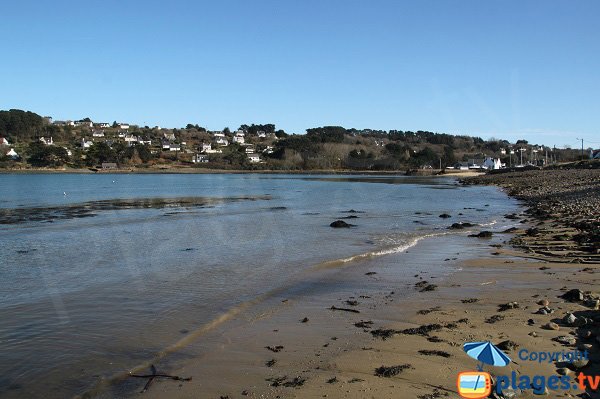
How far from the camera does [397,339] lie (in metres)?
6.93

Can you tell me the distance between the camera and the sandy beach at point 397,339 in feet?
17.8

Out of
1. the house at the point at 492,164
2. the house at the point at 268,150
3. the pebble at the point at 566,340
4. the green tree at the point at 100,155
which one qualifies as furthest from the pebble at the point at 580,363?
the house at the point at 268,150

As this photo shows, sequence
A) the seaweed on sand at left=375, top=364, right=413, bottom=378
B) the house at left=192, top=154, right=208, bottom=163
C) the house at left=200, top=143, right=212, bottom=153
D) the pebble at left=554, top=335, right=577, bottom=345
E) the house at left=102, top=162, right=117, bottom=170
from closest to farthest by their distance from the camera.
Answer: the seaweed on sand at left=375, top=364, right=413, bottom=378 → the pebble at left=554, top=335, right=577, bottom=345 → the house at left=102, top=162, right=117, bottom=170 → the house at left=192, top=154, right=208, bottom=163 → the house at left=200, top=143, right=212, bottom=153

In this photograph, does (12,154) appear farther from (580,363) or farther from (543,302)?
(580,363)

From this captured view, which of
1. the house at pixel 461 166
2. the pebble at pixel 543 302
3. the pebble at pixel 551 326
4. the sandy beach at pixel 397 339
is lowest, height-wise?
the sandy beach at pixel 397 339

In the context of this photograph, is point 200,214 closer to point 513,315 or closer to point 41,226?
point 41,226

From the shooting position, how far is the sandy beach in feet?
17.8

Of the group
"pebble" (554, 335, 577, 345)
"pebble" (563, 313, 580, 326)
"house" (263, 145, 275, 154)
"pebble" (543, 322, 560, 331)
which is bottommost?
"pebble" (543, 322, 560, 331)

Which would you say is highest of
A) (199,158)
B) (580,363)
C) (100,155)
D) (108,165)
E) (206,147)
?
(206,147)

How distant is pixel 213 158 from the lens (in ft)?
541

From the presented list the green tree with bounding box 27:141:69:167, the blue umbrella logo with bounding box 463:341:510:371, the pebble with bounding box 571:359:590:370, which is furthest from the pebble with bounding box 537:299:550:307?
the green tree with bounding box 27:141:69:167

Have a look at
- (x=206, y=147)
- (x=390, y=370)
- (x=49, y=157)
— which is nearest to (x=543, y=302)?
(x=390, y=370)

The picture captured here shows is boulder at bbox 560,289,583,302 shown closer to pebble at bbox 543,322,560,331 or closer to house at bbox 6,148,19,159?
pebble at bbox 543,322,560,331

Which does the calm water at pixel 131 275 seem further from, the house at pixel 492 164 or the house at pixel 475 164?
the house at pixel 475 164
